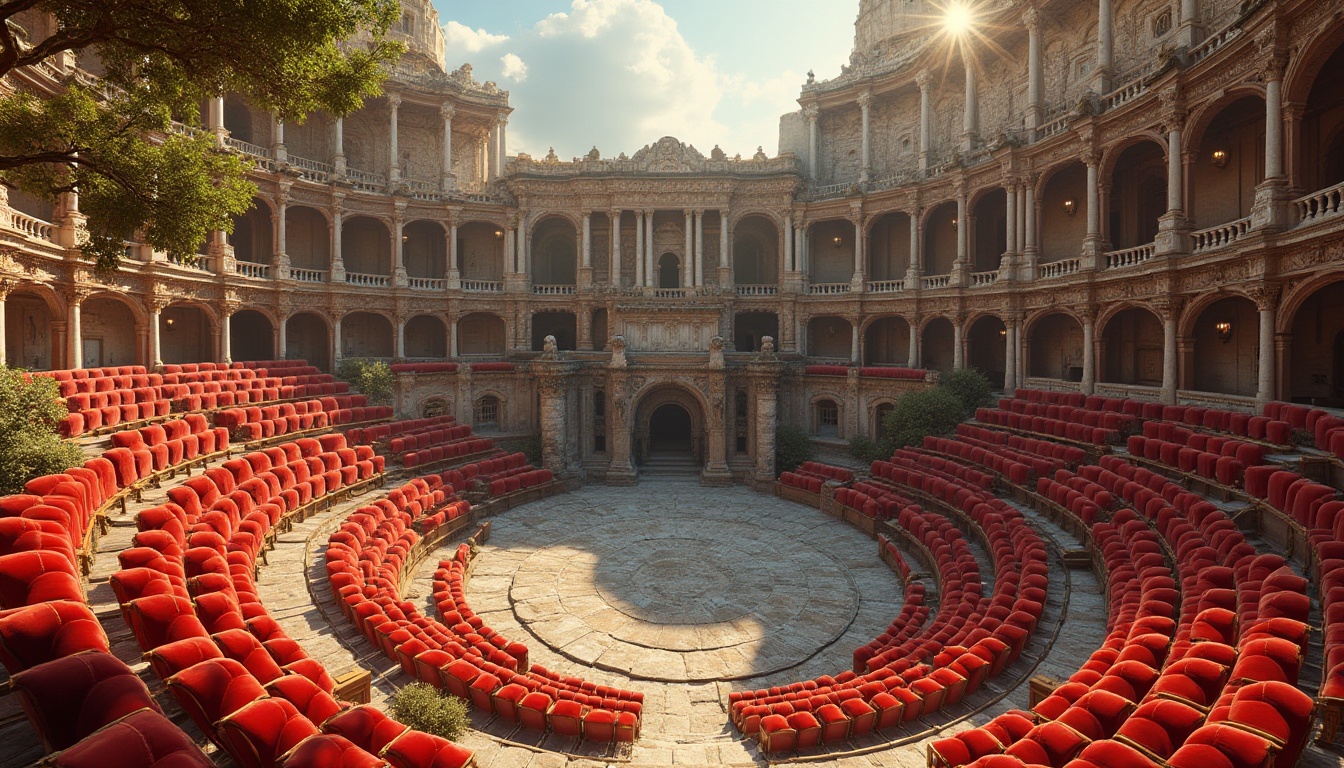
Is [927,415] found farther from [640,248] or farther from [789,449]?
[640,248]

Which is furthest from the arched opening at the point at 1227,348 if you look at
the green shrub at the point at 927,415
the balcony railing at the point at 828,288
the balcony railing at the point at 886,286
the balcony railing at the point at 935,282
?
the balcony railing at the point at 828,288

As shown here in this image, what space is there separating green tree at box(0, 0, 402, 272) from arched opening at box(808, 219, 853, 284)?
32.5m

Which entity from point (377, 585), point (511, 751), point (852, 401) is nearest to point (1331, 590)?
point (511, 751)

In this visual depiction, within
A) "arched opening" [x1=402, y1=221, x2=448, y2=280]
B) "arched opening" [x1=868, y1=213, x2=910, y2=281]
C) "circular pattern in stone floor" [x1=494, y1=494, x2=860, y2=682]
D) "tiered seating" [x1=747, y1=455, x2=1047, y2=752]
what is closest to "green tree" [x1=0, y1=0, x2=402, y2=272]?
"circular pattern in stone floor" [x1=494, y1=494, x2=860, y2=682]

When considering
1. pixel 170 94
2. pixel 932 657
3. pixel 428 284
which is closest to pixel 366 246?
pixel 428 284

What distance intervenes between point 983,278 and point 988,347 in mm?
4333

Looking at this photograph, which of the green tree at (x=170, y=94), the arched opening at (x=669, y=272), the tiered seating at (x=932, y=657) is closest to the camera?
the green tree at (x=170, y=94)

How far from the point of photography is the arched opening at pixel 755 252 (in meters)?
41.4

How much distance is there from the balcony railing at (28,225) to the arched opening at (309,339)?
13478mm

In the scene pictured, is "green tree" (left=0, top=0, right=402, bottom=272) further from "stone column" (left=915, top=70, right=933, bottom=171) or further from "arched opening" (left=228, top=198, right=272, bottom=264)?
"stone column" (left=915, top=70, right=933, bottom=171)

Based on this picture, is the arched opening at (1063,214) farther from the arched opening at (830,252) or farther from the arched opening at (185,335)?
the arched opening at (185,335)

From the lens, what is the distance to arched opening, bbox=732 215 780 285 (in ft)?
136

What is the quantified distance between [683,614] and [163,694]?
10670 mm

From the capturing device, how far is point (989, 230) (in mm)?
33000
